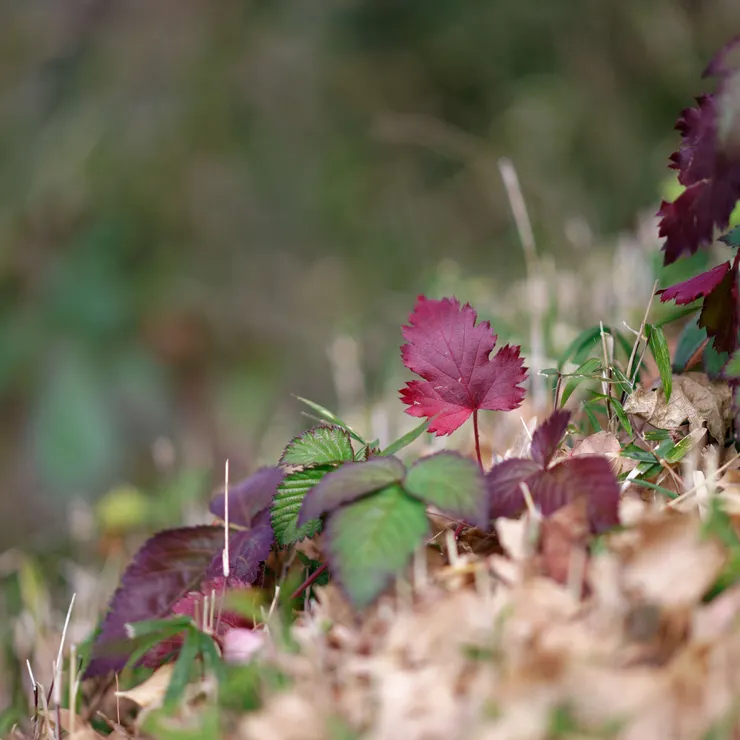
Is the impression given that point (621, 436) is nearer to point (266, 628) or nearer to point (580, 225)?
point (266, 628)

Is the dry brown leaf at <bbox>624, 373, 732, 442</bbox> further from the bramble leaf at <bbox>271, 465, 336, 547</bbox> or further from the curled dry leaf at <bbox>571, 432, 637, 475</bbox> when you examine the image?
the bramble leaf at <bbox>271, 465, 336, 547</bbox>

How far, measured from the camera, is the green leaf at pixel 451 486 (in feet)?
2.12

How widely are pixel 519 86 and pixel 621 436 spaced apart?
360cm

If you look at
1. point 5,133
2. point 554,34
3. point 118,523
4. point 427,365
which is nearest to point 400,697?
point 427,365

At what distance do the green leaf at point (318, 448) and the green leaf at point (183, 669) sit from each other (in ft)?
0.60

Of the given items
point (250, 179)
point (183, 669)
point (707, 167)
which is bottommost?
point (250, 179)

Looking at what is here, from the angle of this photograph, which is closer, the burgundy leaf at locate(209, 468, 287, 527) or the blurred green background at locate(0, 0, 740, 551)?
the burgundy leaf at locate(209, 468, 287, 527)

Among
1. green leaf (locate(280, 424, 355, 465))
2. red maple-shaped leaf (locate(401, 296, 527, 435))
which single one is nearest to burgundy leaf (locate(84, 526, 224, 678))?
green leaf (locate(280, 424, 355, 465))

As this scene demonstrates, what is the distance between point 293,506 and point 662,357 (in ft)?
1.37

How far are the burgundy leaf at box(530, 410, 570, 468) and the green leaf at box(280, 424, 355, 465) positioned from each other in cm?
19

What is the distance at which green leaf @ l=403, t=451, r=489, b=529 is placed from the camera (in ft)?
2.12

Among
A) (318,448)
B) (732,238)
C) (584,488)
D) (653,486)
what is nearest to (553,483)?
(584,488)

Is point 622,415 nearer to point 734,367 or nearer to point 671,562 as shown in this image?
point 734,367

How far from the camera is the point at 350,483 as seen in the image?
0.68 m
